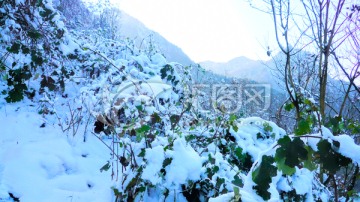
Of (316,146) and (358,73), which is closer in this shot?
(316,146)

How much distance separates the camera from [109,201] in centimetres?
209

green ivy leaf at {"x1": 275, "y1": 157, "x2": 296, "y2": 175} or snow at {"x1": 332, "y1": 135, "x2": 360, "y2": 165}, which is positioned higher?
snow at {"x1": 332, "y1": 135, "x2": 360, "y2": 165}

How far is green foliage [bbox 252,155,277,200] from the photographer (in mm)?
861

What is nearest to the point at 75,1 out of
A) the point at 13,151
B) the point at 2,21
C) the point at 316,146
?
the point at 2,21

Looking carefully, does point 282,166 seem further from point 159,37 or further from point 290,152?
point 159,37

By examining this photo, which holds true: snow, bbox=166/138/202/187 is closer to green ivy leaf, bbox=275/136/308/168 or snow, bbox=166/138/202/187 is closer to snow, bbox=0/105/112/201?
snow, bbox=0/105/112/201

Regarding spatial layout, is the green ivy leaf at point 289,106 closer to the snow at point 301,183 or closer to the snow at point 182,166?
the snow at point 301,183

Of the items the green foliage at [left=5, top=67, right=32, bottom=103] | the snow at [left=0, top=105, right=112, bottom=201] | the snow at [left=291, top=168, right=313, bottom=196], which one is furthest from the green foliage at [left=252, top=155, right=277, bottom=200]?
the green foliage at [left=5, top=67, right=32, bottom=103]

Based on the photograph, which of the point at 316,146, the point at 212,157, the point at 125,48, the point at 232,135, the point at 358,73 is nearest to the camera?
the point at 316,146

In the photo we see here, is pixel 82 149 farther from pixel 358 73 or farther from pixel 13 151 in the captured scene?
pixel 358 73

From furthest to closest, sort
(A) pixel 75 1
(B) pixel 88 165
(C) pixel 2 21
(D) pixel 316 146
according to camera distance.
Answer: (A) pixel 75 1 → (C) pixel 2 21 → (B) pixel 88 165 → (D) pixel 316 146

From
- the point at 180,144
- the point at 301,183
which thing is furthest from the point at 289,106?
the point at 180,144

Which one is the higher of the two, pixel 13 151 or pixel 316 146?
pixel 316 146

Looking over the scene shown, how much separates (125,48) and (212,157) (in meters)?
2.96
